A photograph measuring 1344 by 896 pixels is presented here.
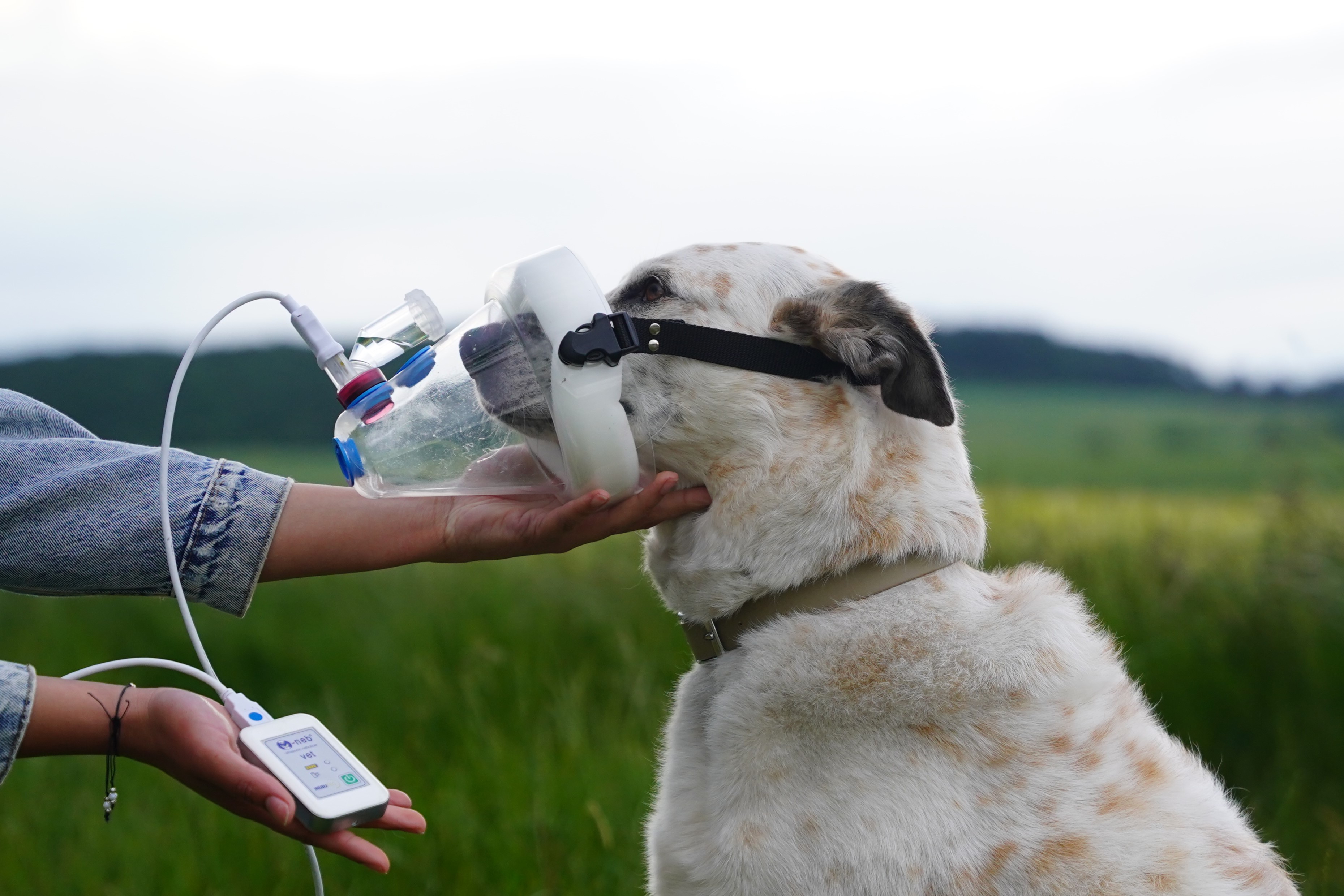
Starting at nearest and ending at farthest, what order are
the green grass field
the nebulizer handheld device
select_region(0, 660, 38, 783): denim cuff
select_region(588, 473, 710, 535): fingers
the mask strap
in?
1. select_region(0, 660, 38, 783): denim cuff
2. the nebulizer handheld device
3. select_region(588, 473, 710, 535): fingers
4. the mask strap
5. the green grass field

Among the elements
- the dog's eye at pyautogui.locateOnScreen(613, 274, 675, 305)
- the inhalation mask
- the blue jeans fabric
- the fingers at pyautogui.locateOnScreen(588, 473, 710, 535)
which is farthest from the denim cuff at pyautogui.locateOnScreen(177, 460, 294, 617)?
the dog's eye at pyautogui.locateOnScreen(613, 274, 675, 305)

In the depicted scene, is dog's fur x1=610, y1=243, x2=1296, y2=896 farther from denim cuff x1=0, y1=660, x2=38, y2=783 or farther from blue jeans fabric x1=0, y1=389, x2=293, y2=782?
denim cuff x1=0, y1=660, x2=38, y2=783

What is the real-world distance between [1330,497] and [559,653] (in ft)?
12.4

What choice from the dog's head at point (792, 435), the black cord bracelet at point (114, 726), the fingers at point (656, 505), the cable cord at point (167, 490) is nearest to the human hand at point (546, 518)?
the fingers at point (656, 505)

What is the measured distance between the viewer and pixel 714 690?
2.41m

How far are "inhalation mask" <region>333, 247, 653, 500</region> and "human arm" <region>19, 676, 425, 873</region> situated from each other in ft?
2.42

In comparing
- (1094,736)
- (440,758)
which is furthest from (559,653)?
(1094,736)

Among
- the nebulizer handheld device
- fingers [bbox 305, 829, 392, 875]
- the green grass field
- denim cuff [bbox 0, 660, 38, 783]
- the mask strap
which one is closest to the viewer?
fingers [bbox 305, 829, 392, 875]

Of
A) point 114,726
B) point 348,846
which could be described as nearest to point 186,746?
point 114,726

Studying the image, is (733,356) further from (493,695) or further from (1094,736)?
(493,695)

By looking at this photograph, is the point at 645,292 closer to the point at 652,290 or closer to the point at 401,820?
the point at 652,290

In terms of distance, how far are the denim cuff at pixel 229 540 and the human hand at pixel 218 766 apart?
52 cm

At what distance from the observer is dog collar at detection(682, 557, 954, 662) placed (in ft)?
7.54

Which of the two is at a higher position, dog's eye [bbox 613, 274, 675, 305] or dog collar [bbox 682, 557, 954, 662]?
dog's eye [bbox 613, 274, 675, 305]
